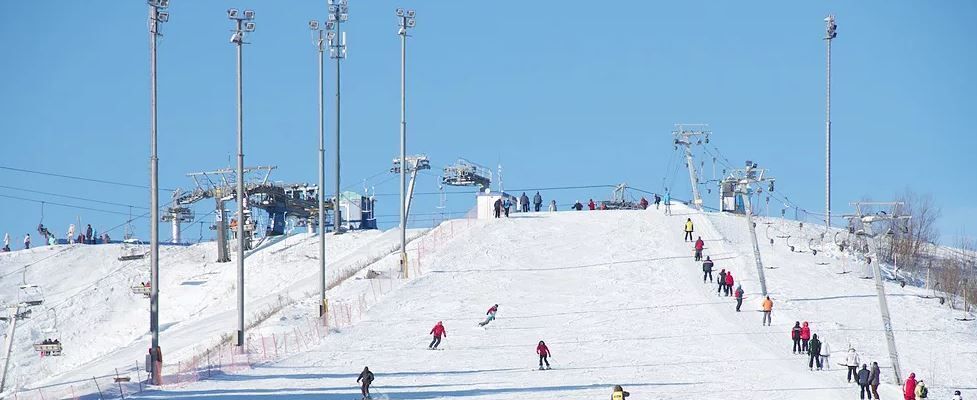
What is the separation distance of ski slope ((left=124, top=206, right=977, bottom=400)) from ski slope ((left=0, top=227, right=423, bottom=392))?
20.3ft

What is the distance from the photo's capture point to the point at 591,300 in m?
57.8

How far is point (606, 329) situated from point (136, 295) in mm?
31182

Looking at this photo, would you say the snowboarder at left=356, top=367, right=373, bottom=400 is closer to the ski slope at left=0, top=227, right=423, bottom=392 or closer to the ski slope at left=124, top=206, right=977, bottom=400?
the ski slope at left=124, top=206, right=977, bottom=400

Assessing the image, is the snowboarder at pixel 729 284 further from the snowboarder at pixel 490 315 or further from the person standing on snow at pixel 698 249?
the snowboarder at pixel 490 315

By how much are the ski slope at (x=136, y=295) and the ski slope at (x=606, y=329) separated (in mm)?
6197

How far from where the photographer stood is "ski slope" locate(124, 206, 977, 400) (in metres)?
40.9

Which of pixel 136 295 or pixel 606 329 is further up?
pixel 606 329

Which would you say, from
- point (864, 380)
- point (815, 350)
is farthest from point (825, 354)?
point (864, 380)

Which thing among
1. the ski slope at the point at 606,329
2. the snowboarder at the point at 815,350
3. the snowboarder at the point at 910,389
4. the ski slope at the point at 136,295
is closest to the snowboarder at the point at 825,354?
the snowboarder at the point at 815,350

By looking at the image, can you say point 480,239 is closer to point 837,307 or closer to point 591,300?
point 591,300

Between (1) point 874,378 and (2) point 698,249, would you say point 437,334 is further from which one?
(2) point 698,249

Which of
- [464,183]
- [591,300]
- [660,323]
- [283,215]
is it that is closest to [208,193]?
[283,215]

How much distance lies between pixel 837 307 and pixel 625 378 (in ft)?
59.8

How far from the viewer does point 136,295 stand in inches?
2904
